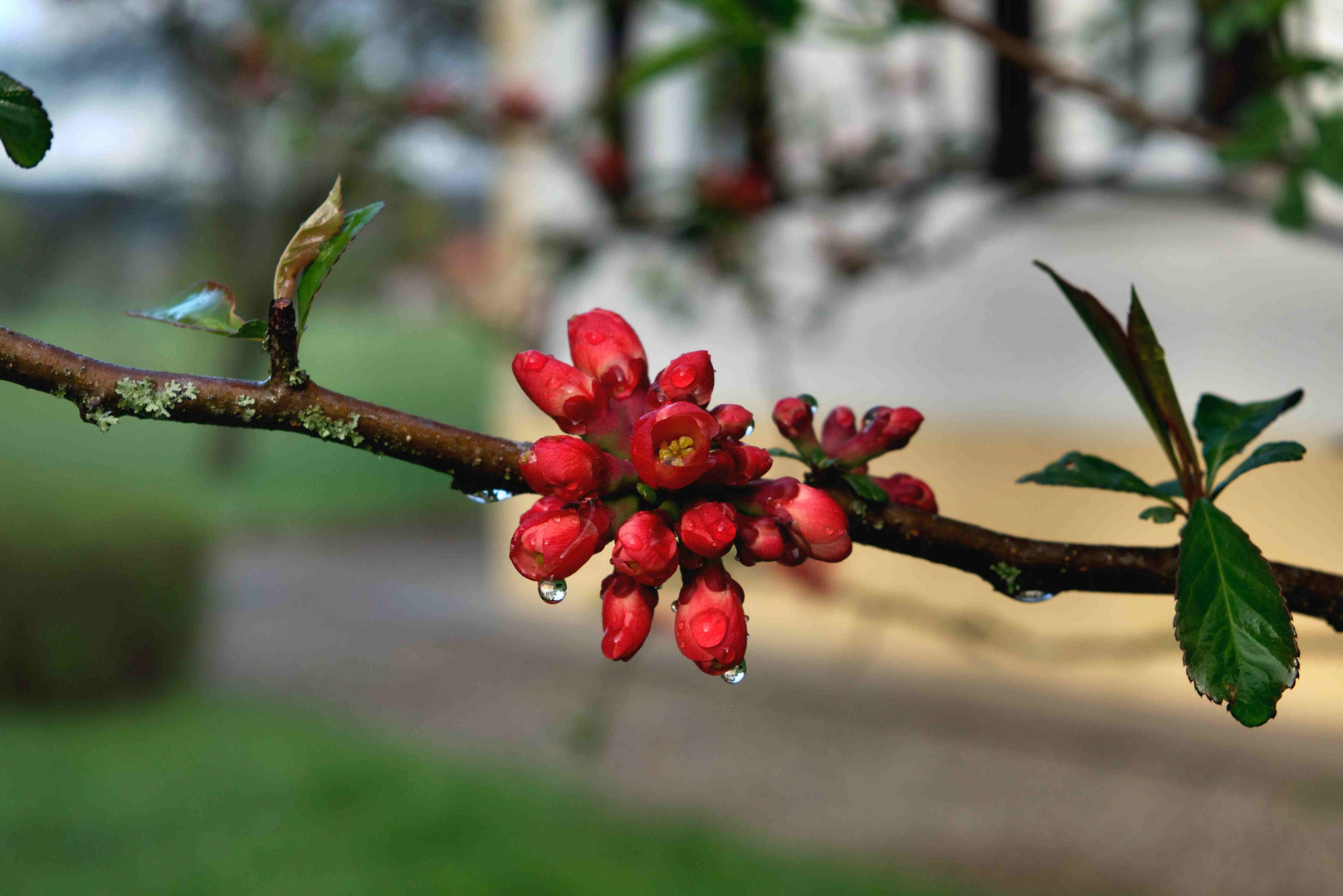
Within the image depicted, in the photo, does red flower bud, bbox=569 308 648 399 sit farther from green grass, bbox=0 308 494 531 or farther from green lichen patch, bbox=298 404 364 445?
green grass, bbox=0 308 494 531

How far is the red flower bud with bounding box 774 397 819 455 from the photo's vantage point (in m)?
Answer: 0.42

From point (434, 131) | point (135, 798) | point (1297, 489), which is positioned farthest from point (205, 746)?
point (1297, 489)

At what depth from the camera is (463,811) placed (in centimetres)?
302

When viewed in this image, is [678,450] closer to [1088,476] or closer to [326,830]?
[1088,476]

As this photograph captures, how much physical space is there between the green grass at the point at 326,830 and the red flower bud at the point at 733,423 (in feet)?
7.86

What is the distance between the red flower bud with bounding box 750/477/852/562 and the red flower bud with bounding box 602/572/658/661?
0.17 ft

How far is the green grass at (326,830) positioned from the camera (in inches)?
102

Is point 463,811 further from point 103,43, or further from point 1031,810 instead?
point 103,43

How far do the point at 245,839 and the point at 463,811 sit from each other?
555 mm

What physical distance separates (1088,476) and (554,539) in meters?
0.24

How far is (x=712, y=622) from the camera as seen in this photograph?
1.20ft

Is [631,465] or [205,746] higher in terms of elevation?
[631,465]

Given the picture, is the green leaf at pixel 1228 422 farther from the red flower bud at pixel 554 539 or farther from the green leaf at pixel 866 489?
the red flower bud at pixel 554 539

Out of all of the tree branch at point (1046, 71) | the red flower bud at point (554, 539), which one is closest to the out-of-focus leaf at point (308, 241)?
the red flower bud at point (554, 539)
